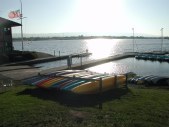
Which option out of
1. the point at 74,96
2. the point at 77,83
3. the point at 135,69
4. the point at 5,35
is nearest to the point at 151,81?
the point at 77,83

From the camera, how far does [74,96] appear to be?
14164 mm

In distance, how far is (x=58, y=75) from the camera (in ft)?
57.7

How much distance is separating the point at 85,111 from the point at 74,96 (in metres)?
3.35

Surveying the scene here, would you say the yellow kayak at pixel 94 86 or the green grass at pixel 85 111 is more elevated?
the yellow kayak at pixel 94 86

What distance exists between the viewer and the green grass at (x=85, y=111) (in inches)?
369

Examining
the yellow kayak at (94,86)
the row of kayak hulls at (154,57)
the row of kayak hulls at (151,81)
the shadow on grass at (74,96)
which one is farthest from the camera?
the row of kayak hulls at (154,57)

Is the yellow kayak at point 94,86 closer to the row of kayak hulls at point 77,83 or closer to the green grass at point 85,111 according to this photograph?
the row of kayak hulls at point 77,83

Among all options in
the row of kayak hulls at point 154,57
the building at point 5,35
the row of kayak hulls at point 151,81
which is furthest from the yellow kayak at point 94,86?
the row of kayak hulls at point 154,57

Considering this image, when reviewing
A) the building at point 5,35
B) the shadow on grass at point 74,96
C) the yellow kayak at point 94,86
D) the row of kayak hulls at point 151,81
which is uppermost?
the building at point 5,35

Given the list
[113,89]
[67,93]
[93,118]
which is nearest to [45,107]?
[93,118]

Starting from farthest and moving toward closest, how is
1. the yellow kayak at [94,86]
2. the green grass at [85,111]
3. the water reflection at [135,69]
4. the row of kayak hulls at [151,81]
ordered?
1. the water reflection at [135,69]
2. the row of kayak hulls at [151,81]
3. the yellow kayak at [94,86]
4. the green grass at [85,111]

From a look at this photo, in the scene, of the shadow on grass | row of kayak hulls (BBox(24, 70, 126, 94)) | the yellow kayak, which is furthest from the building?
the yellow kayak

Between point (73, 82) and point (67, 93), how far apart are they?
2.78 feet

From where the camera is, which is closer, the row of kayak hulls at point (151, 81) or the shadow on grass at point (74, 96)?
the shadow on grass at point (74, 96)
